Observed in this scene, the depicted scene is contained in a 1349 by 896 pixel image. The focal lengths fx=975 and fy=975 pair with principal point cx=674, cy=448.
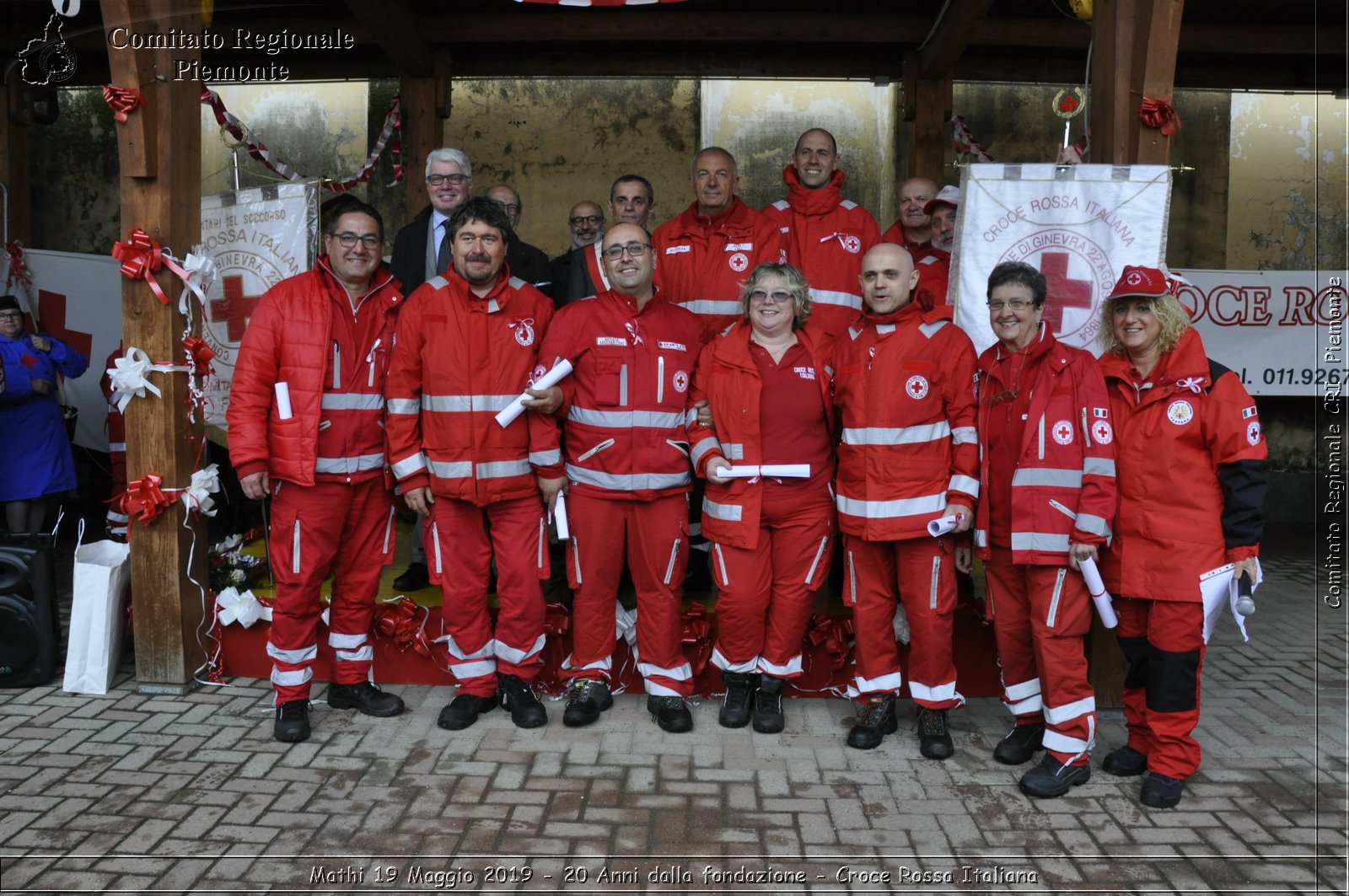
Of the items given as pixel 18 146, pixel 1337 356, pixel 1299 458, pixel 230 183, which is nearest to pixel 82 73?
pixel 18 146

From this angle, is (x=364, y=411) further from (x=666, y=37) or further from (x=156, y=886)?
(x=666, y=37)

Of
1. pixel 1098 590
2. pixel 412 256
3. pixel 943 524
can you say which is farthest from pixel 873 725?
pixel 412 256

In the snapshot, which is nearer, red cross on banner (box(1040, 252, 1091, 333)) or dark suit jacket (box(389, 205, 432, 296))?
red cross on banner (box(1040, 252, 1091, 333))

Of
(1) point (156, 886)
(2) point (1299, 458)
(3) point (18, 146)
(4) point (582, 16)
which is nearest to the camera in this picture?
(1) point (156, 886)

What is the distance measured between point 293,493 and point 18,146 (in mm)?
7078

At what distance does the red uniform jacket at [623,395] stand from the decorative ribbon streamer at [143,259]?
1.77 meters

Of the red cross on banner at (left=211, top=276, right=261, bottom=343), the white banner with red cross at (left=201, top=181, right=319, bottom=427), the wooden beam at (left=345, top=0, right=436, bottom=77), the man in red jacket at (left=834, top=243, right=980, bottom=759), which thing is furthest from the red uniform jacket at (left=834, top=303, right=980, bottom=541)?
the wooden beam at (left=345, top=0, right=436, bottom=77)

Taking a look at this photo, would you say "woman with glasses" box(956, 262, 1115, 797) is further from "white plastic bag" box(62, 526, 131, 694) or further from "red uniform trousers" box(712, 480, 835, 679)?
"white plastic bag" box(62, 526, 131, 694)

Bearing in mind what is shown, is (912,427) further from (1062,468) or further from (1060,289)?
(1060,289)

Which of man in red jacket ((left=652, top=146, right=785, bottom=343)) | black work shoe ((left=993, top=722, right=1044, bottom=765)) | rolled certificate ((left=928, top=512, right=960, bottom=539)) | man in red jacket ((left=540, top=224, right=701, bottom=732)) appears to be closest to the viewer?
rolled certificate ((left=928, top=512, right=960, bottom=539))

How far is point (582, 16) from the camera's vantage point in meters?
7.56

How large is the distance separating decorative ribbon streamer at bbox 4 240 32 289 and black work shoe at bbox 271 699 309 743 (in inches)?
231

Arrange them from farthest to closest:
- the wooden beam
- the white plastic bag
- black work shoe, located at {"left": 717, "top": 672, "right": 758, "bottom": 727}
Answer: the wooden beam, the white plastic bag, black work shoe, located at {"left": 717, "top": 672, "right": 758, "bottom": 727}

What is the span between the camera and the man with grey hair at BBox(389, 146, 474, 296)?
4754 mm
